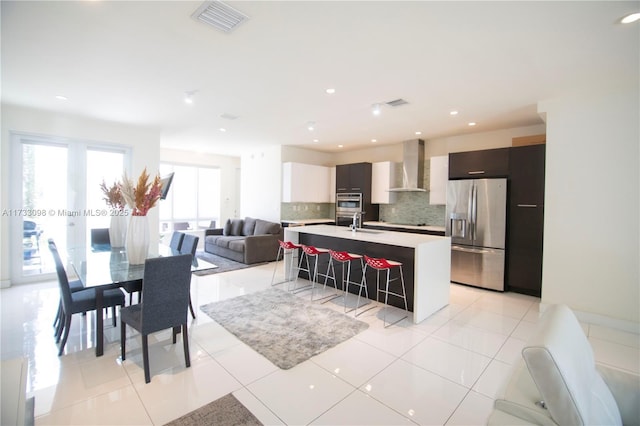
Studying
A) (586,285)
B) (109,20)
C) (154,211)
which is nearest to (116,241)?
(154,211)

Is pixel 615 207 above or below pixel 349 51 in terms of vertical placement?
below

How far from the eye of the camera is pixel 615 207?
3416 millimetres

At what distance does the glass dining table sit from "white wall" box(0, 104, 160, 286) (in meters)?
1.36

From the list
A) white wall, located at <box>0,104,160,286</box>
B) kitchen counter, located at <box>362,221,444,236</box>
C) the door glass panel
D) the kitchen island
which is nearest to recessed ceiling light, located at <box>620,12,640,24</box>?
the kitchen island

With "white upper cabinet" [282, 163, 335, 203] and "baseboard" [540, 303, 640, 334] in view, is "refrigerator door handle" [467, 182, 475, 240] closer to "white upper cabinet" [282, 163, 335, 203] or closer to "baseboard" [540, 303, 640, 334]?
"baseboard" [540, 303, 640, 334]

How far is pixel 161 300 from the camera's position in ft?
7.63

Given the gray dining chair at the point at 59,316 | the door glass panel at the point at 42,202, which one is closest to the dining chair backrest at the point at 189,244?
the gray dining chair at the point at 59,316

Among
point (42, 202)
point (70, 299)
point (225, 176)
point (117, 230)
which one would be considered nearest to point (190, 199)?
point (225, 176)

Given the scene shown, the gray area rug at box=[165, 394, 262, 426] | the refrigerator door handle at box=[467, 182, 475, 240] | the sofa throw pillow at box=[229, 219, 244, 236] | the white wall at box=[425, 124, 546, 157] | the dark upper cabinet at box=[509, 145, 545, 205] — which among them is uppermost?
the white wall at box=[425, 124, 546, 157]

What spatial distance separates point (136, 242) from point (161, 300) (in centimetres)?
97

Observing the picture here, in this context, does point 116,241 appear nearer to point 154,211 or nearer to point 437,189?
point 154,211

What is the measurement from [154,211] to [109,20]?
430 cm

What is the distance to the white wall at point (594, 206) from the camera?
3332mm

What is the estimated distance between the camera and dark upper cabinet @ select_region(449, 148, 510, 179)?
4656mm
